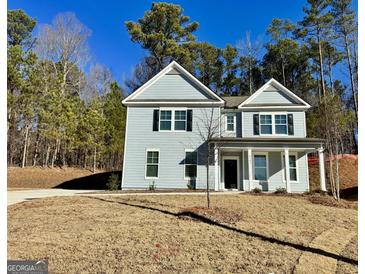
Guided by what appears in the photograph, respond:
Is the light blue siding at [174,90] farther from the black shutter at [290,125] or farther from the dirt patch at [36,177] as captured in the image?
the dirt patch at [36,177]

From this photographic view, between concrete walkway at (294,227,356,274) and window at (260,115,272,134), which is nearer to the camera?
concrete walkway at (294,227,356,274)

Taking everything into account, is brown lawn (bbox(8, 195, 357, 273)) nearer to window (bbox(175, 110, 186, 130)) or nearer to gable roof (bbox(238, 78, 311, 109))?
window (bbox(175, 110, 186, 130))

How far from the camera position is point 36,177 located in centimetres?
2127

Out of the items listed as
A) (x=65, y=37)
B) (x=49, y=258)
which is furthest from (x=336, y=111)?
(x=65, y=37)

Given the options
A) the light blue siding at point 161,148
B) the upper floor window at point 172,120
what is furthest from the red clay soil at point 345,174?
the upper floor window at point 172,120

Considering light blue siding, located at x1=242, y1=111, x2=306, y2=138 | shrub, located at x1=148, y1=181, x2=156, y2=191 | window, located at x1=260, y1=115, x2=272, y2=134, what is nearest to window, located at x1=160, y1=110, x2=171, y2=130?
shrub, located at x1=148, y1=181, x2=156, y2=191

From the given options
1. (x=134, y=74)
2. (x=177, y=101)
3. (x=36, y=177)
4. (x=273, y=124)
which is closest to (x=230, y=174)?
(x=273, y=124)

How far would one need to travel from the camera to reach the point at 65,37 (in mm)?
27422

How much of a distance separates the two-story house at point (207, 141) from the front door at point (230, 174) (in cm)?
6

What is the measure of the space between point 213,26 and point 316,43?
674 inches

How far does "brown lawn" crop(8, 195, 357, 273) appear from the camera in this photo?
445cm

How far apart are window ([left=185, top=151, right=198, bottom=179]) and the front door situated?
239cm

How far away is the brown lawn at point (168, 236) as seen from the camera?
4.45 meters

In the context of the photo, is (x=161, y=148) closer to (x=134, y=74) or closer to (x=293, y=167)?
(x=293, y=167)
